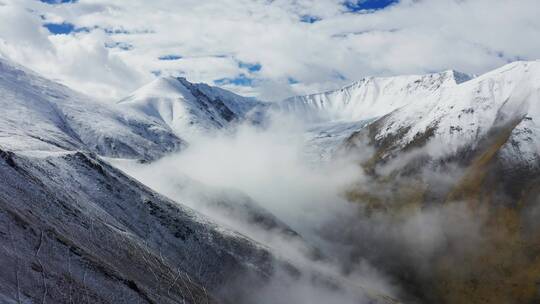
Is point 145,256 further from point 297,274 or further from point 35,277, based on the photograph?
point 297,274

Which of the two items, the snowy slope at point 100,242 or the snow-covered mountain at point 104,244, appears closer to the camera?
the snowy slope at point 100,242

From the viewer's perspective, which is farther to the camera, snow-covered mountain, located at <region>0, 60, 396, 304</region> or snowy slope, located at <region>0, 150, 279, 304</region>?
snow-covered mountain, located at <region>0, 60, 396, 304</region>

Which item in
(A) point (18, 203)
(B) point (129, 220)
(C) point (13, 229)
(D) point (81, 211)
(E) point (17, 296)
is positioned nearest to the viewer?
(E) point (17, 296)

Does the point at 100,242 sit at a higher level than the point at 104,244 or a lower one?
higher

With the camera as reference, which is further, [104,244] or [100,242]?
[104,244]

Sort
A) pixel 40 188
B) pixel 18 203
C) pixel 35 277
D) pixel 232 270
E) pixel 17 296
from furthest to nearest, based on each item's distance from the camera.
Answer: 1. pixel 232 270
2. pixel 40 188
3. pixel 18 203
4. pixel 35 277
5. pixel 17 296

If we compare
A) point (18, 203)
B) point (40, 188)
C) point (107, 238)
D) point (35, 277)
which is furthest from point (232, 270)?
point (35, 277)

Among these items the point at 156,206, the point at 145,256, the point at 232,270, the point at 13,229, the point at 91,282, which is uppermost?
the point at 13,229

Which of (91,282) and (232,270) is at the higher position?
(91,282)

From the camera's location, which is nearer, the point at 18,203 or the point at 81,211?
the point at 18,203
